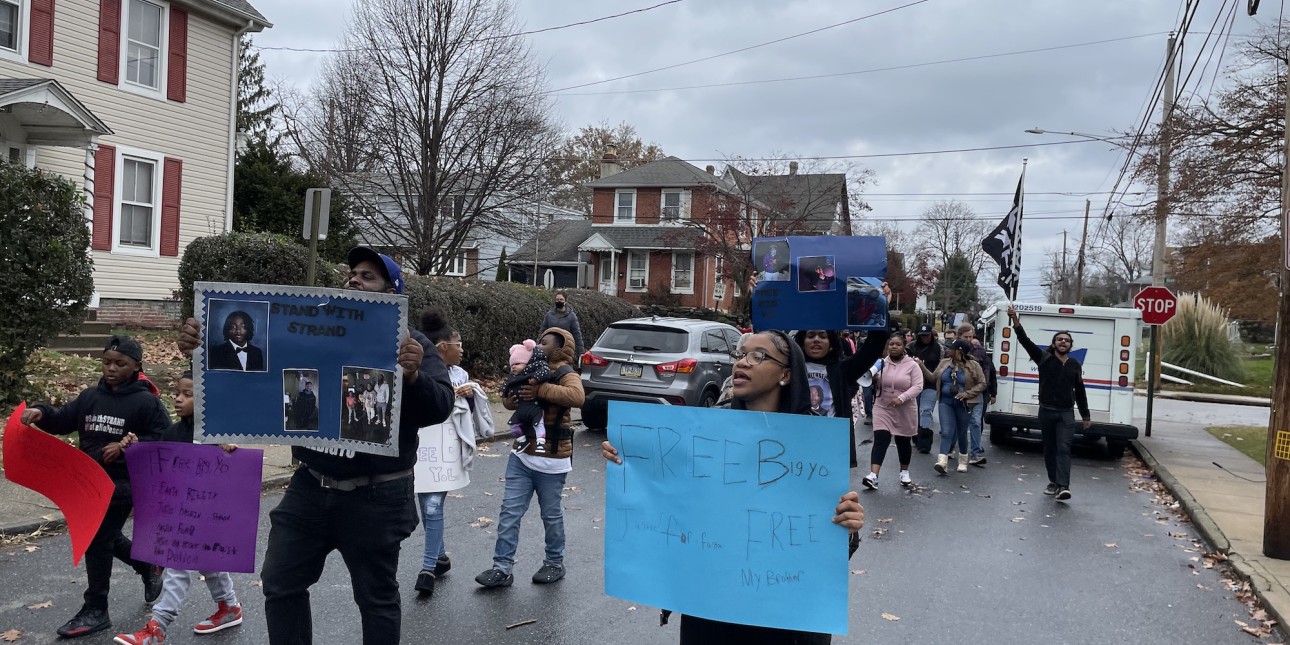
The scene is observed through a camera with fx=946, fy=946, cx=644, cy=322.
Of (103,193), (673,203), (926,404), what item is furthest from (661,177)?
(926,404)

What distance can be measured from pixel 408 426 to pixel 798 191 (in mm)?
38074

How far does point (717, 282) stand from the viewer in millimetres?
48062

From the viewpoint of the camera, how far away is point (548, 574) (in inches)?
242

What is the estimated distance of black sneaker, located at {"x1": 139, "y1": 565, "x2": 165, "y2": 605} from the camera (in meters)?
5.24

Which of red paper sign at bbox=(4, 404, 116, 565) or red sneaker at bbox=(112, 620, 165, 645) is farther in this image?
red sneaker at bbox=(112, 620, 165, 645)

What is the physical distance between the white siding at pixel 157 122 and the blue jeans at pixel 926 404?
43.8ft

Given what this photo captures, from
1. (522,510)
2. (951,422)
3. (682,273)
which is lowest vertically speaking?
(522,510)

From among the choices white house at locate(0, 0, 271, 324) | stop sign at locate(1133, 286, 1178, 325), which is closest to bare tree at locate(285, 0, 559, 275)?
white house at locate(0, 0, 271, 324)

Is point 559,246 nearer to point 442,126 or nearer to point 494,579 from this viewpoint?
point 442,126

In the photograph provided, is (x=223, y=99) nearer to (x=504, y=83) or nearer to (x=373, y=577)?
(x=504, y=83)

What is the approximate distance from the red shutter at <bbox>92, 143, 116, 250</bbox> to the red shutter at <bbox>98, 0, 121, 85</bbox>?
4.57 ft

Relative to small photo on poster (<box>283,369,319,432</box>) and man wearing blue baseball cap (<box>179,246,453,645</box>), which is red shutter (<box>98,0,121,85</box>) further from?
small photo on poster (<box>283,369,319,432</box>)

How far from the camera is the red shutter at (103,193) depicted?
17422 mm

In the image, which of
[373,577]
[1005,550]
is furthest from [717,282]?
[373,577]
